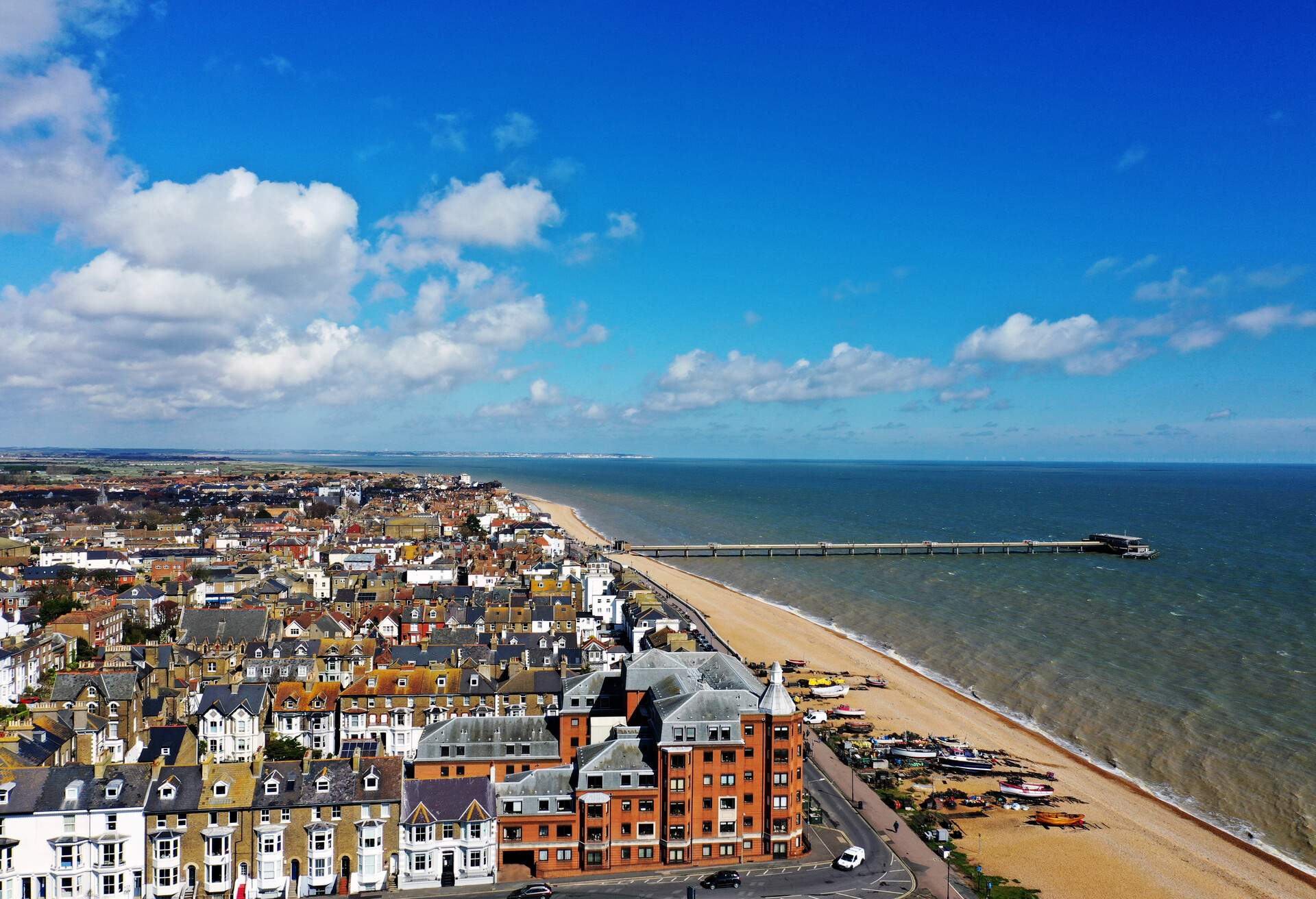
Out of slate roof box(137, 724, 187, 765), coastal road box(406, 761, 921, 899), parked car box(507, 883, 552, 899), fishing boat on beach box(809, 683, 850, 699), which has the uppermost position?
slate roof box(137, 724, 187, 765)

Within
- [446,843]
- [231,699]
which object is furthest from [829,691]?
[231,699]

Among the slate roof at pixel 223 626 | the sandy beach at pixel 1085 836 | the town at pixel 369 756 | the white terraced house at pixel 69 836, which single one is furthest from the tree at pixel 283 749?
the sandy beach at pixel 1085 836

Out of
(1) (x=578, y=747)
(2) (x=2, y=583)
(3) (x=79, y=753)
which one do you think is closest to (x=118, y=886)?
(3) (x=79, y=753)

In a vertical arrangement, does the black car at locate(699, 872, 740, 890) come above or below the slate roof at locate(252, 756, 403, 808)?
below

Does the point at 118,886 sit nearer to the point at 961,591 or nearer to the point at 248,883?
the point at 248,883

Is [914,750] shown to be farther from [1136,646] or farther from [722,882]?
[1136,646]

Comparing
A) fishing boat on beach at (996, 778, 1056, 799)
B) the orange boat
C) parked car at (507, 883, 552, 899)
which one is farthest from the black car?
fishing boat on beach at (996, 778, 1056, 799)

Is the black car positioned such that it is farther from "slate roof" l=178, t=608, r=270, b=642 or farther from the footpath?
"slate roof" l=178, t=608, r=270, b=642
